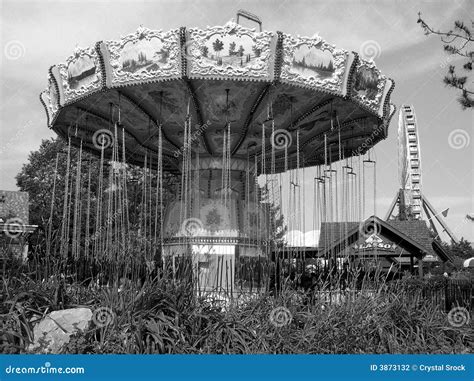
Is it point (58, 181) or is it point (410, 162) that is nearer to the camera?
point (58, 181)

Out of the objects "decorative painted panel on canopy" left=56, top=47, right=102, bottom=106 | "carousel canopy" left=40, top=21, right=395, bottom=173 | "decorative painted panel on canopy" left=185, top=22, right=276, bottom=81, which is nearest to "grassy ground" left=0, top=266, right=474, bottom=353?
"decorative painted panel on canopy" left=185, top=22, right=276, bottom=81

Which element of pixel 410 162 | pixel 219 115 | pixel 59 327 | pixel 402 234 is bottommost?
pixel 59 327

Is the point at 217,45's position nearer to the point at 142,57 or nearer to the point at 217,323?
the point at 142,57

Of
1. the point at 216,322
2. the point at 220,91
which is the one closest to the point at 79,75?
Answer: the point at 220,91

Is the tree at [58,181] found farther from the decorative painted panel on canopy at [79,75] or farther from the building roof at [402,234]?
the decorative painted panel on canopy at [79,75]

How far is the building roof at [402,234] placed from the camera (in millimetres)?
21422

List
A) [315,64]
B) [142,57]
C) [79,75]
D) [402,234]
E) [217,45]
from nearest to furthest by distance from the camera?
[217,45]
[142,57]
[315,64]
[79,75]
[402,234]

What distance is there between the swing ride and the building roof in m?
4.09

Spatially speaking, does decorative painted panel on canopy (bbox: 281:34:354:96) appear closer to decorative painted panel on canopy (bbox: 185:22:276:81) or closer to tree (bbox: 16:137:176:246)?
decorative painted panel on canopy (bbox: 185:22:276:81)

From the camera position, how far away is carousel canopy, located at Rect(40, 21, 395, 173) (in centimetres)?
1152

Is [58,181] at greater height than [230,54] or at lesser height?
lesser

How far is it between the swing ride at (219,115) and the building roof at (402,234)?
4088 mm

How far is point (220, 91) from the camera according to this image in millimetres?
12453

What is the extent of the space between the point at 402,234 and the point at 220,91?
12.6m
